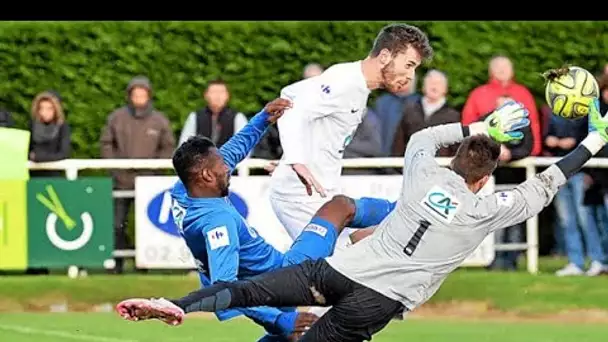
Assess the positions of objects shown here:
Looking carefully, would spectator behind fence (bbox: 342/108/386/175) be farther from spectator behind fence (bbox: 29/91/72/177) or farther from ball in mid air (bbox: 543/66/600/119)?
ball in mid air (bbox: 543/66/600/119)

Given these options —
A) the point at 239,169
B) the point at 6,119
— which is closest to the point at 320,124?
the point at 239,169

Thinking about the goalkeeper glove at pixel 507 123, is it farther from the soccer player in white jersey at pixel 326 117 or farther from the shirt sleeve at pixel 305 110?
the shirt sleeve at pixel 305 110

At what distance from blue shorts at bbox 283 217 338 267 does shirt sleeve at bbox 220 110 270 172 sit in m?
0.72

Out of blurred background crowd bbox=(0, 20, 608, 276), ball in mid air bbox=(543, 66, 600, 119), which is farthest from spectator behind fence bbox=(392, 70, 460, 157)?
ball in mid air bbox=(543, 66, 600, 119)

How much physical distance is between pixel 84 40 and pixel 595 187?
5.91 m

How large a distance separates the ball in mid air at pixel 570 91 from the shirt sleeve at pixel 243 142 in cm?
192

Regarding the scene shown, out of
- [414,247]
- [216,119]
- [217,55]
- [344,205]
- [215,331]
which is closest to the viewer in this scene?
[414,247]

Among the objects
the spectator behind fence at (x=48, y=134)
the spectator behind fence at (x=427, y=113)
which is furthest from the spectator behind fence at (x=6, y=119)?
the spectator behind fence at (x=427, y=113)

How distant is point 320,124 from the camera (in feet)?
39.4

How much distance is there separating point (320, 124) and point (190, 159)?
1.53 metres

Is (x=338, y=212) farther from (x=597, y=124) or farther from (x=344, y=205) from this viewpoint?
(x=597, y=124)

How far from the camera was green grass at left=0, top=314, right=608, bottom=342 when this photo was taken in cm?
1428
